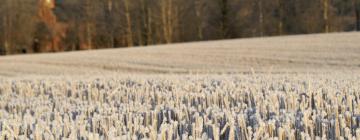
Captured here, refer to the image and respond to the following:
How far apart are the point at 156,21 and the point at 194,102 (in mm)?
33046

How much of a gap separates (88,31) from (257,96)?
35.4 m

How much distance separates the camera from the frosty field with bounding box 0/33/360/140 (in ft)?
11.4

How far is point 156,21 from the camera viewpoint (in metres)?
38.2

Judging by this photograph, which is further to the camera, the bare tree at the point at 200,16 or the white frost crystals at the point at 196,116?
the bare tree at the point at 200,16

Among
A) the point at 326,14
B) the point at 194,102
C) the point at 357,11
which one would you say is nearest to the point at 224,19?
the point at 326,14

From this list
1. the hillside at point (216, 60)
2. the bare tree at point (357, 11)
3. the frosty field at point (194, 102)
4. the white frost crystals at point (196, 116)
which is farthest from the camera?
the bare tree at point (357, 11)

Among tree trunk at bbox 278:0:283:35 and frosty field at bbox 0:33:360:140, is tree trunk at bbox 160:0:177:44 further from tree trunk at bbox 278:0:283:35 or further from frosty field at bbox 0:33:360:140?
frosty field at bbox 0:33:360:140

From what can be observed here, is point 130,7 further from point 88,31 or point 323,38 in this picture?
point 323,38

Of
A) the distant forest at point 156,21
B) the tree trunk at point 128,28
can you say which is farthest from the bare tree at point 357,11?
the tree trunk at point 128,28

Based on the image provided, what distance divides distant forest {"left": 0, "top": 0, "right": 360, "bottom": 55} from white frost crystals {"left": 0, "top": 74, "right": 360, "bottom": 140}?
30.3 meters

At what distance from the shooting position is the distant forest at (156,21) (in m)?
36.8

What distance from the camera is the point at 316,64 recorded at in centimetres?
1572

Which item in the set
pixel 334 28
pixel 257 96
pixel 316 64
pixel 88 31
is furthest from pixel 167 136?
pixel 88 31

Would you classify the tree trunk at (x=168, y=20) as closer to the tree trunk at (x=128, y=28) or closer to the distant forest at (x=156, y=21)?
the distant forest at (x=156, y=21)
